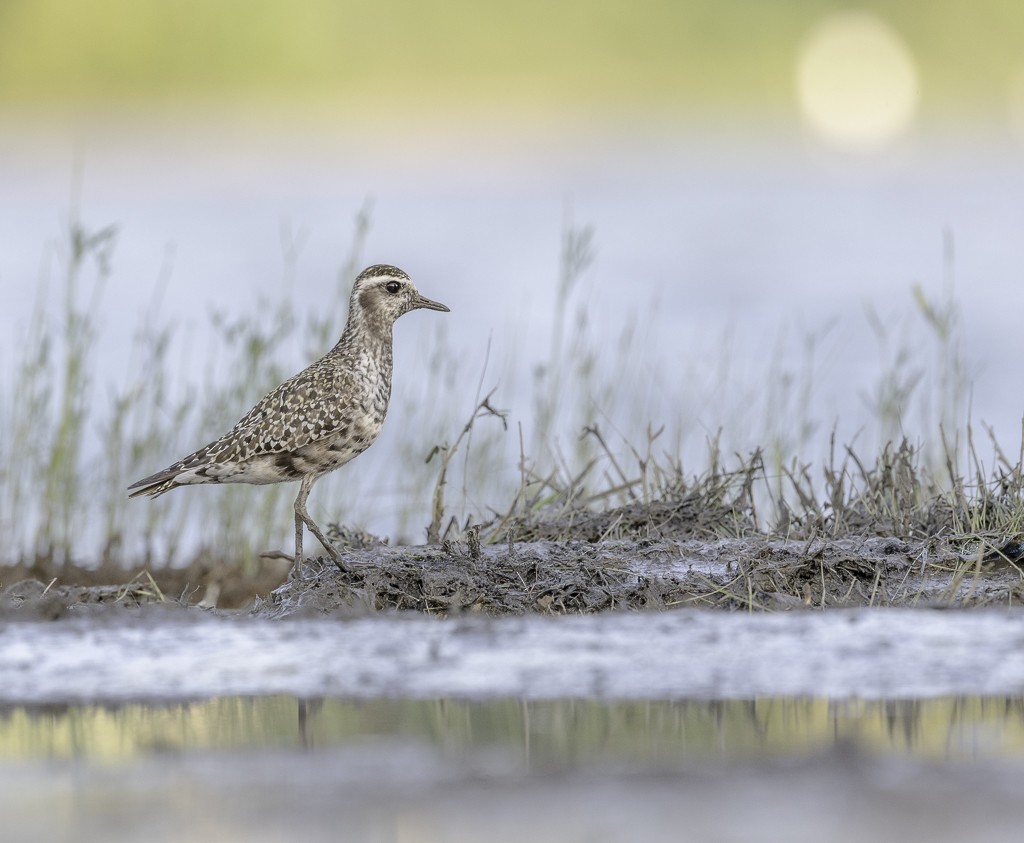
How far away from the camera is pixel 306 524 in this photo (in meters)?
6.01

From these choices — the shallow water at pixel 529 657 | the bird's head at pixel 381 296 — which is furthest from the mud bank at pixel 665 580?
the bird's head at pixel 381 296

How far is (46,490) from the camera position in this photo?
847 cm

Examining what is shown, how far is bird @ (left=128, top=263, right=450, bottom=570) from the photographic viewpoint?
6.38 meters

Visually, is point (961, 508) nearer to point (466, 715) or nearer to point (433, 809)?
point (466, 715)

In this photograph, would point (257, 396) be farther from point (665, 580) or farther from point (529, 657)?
point (529, 657)

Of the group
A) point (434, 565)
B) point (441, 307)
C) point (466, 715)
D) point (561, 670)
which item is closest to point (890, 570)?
point (434, 565)

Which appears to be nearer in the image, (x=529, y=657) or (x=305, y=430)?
(x=529, y=657)

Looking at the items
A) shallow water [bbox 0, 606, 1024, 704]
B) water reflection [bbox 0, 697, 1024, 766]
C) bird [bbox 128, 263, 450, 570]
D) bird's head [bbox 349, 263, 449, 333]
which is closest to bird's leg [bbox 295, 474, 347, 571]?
bird [bbox 128, 263, 450, 570]

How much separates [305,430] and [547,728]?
11.1 ft

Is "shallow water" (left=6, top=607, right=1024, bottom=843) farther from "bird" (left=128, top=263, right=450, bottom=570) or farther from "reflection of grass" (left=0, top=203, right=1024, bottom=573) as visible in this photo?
"reflection of grass" (left=0, top=203, right=1024, bottom=573)

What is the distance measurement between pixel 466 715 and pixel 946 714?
40.5 inches

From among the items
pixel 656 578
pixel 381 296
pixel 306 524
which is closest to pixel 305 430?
pixel 306 524

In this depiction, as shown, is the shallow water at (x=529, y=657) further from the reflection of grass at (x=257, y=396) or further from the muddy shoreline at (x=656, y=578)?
the reflection of grass at (x=257, y=396)

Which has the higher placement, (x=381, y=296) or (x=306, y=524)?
(x=381, y=296)
